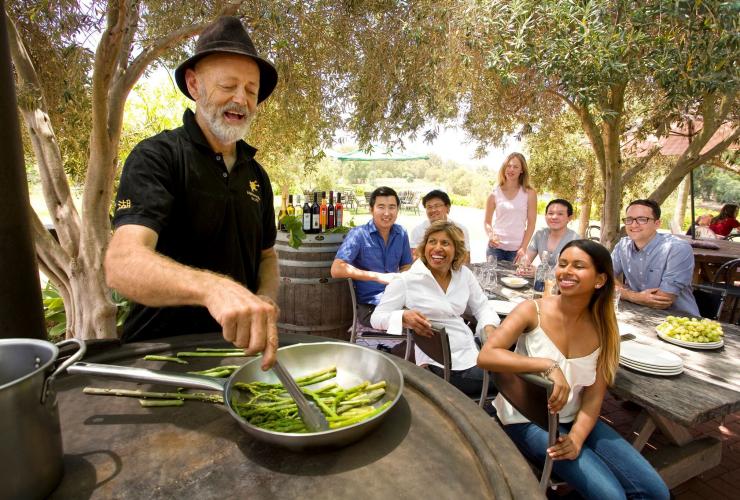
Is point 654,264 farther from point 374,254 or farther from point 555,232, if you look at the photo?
point 374,254

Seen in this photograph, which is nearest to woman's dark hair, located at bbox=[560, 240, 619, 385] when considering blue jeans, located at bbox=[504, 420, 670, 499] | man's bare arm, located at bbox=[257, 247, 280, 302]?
blue jeans, located at bbox=[504, 420, 670, 499]

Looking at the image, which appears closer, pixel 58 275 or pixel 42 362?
pixel 42 362

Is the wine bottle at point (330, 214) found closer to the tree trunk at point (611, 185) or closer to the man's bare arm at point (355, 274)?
the man's bare arm at point (355, 274)

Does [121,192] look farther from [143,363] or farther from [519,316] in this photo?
[519,316]

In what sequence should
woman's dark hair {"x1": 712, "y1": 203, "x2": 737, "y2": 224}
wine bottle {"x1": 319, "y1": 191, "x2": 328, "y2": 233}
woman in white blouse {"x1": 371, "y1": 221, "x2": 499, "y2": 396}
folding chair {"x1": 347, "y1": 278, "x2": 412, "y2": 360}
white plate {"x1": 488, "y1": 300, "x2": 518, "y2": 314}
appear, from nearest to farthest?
woman in white blouse {"x1": 371, "y1": 221, "x2": 499, "y2": 396}, white plate {"x1": 488, "y1": 300, "x2": 518, "y2": 314}, folding chair {"x1": 347, "y1": 278, "x2": 412, "y2": 360}, wine bottle {"x1": 319, "y1": 191, "x2": 328, "y2": 233}, woman's dark hair {"x1": 712, "y1": 203, "x2": 737, "y2": 224}

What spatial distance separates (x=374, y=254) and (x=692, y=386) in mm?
2752

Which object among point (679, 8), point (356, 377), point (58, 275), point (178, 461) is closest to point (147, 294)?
point (178, 461)

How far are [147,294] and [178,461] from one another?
1.65ft

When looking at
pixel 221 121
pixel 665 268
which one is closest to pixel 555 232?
pixel 665 268

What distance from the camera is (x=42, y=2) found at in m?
3.14

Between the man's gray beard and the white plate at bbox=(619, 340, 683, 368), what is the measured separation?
8.00ft

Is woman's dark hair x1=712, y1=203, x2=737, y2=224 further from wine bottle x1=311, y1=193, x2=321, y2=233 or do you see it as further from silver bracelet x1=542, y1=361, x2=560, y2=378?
silver bracelet x1=542, y1=361, x2=560, y2=378

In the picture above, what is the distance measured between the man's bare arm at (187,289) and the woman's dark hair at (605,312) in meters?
2.05

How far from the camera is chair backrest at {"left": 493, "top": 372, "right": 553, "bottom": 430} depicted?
6.58 feet
